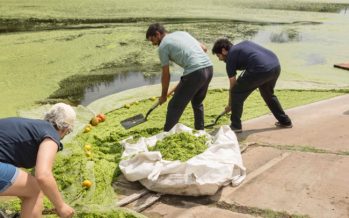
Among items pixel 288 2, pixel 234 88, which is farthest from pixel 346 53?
pixel 288 2

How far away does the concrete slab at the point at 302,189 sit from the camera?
9.86 feet

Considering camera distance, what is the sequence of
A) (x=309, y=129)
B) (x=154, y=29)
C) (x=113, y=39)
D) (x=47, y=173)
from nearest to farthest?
(x=47, y=173) → (x=154, y=29) → (x=309, y=129) → (x=113, y=39)

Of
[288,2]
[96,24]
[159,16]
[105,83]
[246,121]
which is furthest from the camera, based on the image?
[288,2]

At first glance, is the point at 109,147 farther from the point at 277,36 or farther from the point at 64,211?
the point at 277,36

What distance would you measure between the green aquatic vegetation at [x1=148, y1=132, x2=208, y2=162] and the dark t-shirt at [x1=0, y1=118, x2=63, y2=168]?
47.9 inches

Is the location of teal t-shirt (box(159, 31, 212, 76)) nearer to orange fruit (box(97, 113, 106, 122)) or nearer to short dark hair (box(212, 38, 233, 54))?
short dark hair (box(212, 38, 233, 54))

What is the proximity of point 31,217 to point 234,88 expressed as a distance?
2.58m

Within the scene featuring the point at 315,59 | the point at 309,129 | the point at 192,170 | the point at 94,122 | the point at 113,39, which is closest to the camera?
the point at 192,170

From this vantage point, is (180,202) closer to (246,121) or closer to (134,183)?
(134,183)

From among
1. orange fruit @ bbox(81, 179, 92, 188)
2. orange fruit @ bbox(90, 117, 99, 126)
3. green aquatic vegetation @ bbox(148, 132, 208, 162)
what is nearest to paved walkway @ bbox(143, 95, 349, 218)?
green aquatic vegetation @ bbox(148, 132, 208, 162)

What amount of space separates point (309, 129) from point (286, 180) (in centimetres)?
145

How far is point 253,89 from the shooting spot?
4.54m

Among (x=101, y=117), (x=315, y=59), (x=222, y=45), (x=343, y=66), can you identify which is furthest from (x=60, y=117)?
Result: (x=315, y=59)

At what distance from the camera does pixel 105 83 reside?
7.41 metres
